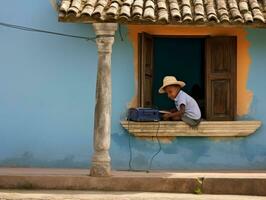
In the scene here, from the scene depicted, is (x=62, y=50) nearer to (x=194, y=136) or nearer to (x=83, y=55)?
(x=83, y=55)

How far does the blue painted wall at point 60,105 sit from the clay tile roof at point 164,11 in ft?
3.18

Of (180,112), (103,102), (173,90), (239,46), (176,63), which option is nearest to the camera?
(103,102)

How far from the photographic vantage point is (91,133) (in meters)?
10.8

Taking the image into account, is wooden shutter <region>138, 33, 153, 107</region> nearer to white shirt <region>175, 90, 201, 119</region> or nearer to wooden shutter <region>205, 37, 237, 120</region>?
white shirt <region>175, 90, 201, 119</region>

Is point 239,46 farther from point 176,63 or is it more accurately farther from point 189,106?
point 176,63

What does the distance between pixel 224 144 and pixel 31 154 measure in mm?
3176

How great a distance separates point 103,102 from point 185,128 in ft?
5.35

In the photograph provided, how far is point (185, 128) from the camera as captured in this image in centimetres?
1065

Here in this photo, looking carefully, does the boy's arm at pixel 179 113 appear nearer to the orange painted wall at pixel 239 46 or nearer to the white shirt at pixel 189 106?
the white shirt at pixel 189 106

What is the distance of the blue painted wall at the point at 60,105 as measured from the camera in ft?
35.4

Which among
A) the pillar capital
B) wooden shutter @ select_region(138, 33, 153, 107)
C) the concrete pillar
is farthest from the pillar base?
the pillar capital

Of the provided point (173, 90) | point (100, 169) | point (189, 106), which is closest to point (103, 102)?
point (100, 169)

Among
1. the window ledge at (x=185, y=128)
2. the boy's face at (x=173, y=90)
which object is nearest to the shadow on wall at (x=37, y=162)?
the window ledge at (x=185, y=128)

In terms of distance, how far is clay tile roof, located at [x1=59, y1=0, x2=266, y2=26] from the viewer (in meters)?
9.55
